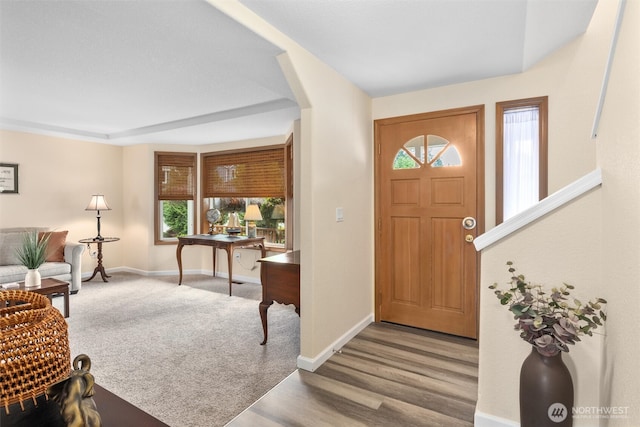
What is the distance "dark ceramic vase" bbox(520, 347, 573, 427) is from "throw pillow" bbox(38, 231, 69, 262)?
5.39m

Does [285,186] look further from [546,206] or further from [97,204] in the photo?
[546,206]

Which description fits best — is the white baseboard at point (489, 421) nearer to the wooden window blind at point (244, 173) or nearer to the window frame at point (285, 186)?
the window frame at point (285, 186)

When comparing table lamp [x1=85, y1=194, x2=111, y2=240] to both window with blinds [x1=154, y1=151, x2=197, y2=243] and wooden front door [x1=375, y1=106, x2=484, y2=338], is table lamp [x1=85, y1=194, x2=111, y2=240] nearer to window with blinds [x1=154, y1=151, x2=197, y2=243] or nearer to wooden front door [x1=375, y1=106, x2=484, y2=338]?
window with blinds [x1=154, y1=151, x2=197, y2=243]

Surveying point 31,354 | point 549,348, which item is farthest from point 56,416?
point 549,348

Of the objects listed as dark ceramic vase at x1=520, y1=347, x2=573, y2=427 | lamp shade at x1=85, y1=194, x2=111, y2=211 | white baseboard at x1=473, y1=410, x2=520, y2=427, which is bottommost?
white baseboard at x1=473, y1=410, x2=520, y2=427

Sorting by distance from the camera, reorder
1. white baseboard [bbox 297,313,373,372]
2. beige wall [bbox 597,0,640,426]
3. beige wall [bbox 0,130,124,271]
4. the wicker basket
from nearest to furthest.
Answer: the wicker basket
beige wall [bbox 597,0,640,426]
white baseboard [bbox 297,313,373,372]
beige wall [bbox 0,130,124,271]

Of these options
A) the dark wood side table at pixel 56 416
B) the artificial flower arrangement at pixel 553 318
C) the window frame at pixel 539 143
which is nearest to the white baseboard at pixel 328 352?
the artificial flower arrangement at pixel 553 318

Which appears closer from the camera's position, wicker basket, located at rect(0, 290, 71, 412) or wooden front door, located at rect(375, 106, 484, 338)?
wicker basket, located at rect(0, 290, 71, 412)

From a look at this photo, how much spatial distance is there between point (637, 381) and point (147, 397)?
8.03ft

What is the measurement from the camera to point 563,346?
4.81 feet

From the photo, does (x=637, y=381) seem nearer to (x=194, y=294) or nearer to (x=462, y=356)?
(x=462, y=356)

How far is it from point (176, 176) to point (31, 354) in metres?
5.52

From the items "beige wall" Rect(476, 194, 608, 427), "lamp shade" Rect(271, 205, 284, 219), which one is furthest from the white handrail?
"lamp shade" Rect(271, 205, 284, 219)

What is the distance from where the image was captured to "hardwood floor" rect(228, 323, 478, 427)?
6.29ft
